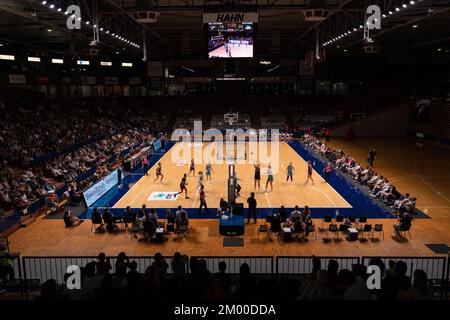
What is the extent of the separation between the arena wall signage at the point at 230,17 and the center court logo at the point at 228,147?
12935 mm

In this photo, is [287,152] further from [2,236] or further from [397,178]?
[2,236]

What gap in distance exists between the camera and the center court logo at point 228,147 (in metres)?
33.7

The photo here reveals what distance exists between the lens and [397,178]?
2589 cm

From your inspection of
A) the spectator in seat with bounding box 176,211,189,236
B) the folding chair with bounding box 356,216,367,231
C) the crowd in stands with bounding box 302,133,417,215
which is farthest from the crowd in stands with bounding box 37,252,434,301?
the crowd in stands with bounding box 302,133,417,215

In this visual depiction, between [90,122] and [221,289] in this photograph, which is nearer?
[221,289]

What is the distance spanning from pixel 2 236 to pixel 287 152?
84.3ft

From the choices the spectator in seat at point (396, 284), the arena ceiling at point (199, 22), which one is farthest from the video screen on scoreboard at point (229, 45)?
the spectator in seat at point (396, 284)

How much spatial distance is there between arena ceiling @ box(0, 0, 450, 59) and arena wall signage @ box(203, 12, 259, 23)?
24cm

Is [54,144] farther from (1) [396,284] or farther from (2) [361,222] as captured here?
(1) [396,284]

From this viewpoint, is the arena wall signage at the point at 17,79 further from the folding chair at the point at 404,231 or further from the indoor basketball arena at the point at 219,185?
the folding chair at the point at 404,231

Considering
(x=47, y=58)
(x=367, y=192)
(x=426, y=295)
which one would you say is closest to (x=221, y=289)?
(x=426, y=295)

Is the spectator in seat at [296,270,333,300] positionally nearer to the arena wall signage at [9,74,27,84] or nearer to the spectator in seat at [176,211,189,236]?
the spectator in seat at [176,211,189,236]
